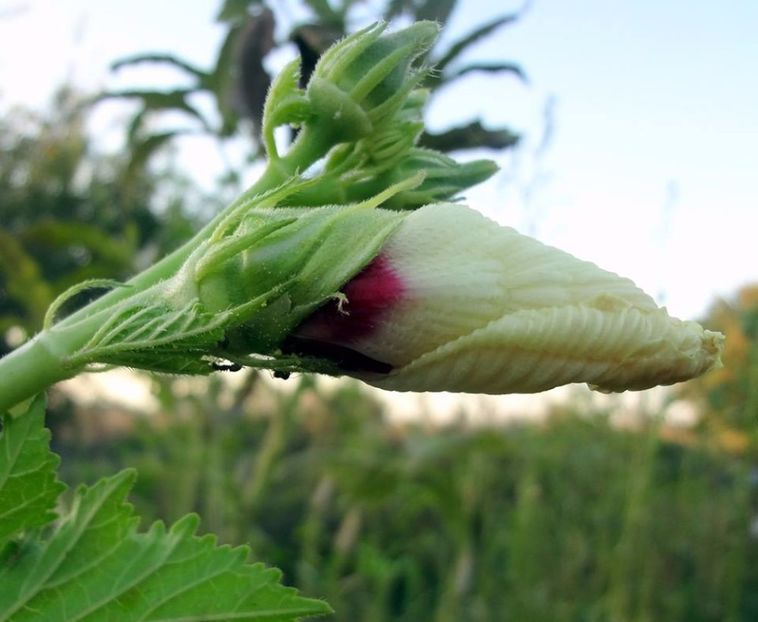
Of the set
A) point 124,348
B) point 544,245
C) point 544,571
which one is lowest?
point 544,571

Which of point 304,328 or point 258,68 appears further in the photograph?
point 258,68

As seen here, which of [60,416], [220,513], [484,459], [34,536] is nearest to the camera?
[34,536]

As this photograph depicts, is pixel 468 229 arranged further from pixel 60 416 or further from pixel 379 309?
pixel 60 416

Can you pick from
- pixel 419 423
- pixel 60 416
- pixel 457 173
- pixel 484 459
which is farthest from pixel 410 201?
pixel 60 416

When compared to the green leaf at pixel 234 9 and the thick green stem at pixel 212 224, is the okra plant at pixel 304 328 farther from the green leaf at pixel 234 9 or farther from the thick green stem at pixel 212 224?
the green leaf at pixel 234 9

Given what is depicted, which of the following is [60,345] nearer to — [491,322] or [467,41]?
[491,322]

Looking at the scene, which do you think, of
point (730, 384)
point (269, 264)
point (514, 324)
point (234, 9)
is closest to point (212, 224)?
point (269, 264)

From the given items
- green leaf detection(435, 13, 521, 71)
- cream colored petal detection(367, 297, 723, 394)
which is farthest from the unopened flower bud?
green leaf detection(435, 13, 521, 71)
